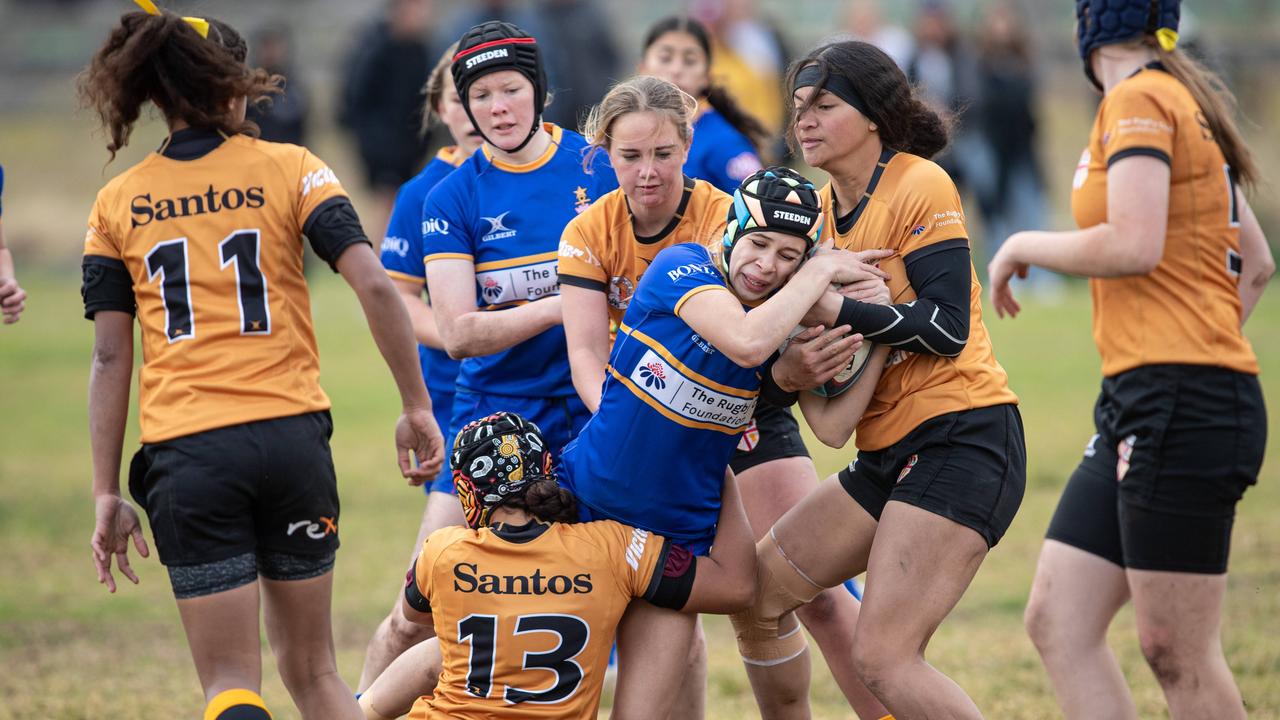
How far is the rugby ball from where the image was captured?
375cm

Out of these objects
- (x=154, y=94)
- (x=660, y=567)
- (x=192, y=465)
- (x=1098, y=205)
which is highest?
(x=154, y=94)

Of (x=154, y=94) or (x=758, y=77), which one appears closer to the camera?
(x=154, y=94)

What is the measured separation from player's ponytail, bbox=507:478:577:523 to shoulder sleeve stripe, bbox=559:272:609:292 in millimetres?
630

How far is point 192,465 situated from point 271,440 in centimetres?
21

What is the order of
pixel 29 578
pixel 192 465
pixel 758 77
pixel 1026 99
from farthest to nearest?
pixel 1026 99 < pixel 758 77 < pixel 29 578 < pixel 192 465

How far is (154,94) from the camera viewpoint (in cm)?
380

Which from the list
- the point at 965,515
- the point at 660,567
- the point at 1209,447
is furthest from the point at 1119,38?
the point at 660,567

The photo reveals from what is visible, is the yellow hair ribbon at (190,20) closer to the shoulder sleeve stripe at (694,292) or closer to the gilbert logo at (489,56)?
the gilbert logo at (489,56)

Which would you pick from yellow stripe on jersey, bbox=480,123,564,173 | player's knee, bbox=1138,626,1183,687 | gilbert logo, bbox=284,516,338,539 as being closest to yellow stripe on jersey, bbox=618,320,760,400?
gilbert logo, bbox=284,516,338,539

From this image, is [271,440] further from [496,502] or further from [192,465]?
[496,502]

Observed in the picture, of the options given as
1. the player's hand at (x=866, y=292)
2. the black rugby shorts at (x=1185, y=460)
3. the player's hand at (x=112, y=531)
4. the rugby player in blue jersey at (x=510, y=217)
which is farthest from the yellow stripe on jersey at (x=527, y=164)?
the black rugby shorts at (x=1185, y=460)

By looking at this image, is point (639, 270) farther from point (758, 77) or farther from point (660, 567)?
point (758, 77)

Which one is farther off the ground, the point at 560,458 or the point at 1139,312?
the point at 1139,312

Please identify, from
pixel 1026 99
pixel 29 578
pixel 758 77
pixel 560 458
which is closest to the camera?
pixel 560 458
